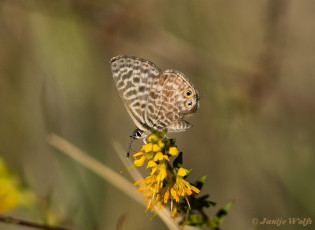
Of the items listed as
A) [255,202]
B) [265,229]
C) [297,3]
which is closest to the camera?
[265,229]

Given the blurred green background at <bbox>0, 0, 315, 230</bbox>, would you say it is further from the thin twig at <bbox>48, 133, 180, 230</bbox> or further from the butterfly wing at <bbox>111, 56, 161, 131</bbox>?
the butterfly wing at <bbox>111, 56, 161, 131</bbox>

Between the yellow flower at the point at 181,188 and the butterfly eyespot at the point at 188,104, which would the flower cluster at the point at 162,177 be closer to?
the yellow flower at the point at 181,188

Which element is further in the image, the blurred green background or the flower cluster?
the blurred green background

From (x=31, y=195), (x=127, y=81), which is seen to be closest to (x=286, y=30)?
(x=127, y=81)

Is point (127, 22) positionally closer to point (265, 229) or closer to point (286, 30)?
point (286, 30)

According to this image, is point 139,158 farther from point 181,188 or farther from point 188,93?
point 188,93

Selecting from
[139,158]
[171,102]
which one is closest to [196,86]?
[171,102]

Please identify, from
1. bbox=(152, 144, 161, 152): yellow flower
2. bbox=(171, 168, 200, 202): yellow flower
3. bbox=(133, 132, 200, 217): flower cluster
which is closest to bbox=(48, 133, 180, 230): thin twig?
bbox=(133, 132, 200, 217): flower cluster

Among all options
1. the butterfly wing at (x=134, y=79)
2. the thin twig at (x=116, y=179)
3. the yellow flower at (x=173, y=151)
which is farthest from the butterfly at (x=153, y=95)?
the yellow flower at (x=173, y=151)
